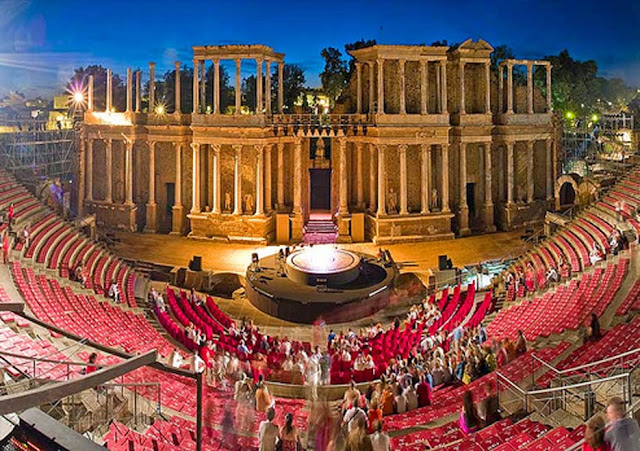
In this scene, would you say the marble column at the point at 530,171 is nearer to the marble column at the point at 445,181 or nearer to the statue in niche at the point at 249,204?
the marble column at the point at 445,181

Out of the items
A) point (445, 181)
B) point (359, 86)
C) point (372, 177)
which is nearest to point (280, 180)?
point (372, 177)

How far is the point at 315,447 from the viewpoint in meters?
9.64

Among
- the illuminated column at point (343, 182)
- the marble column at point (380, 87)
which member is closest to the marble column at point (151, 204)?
the illuminated column at point (343, 182)

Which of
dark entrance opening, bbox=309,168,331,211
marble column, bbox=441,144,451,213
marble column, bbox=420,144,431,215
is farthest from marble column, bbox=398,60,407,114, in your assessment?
dark entrance opening, bbox=309,168,331,211

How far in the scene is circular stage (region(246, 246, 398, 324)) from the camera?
2148 centimetres

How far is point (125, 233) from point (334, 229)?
1197 cm

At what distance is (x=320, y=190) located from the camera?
48500mm

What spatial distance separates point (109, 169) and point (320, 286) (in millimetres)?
18998

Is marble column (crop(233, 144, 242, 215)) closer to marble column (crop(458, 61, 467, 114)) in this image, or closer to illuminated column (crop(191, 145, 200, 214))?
illuminated column (crop(191, 145, 200, 214))

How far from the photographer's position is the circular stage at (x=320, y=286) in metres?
21.5

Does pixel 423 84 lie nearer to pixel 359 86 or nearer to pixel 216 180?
pixel 359 86

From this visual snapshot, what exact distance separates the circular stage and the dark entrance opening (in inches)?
832

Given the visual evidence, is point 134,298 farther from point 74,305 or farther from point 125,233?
point 125,233

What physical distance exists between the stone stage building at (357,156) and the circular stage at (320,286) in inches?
304
